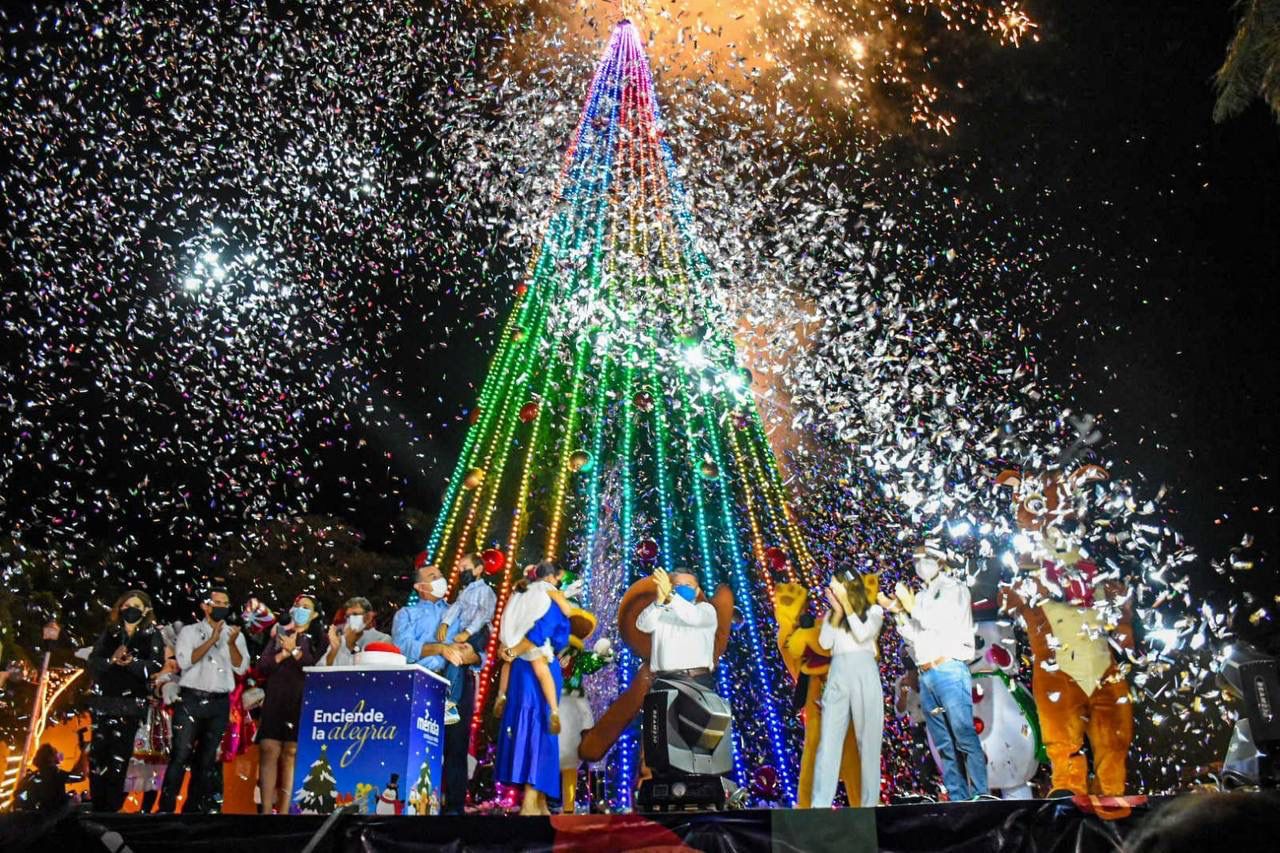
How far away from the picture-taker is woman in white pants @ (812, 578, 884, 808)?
307 inches

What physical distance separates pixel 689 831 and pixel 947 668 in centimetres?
363

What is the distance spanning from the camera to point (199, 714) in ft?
29.1

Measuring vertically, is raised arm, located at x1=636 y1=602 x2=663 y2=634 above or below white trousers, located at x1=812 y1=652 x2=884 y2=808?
above

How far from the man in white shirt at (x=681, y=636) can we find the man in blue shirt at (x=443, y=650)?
1.56m

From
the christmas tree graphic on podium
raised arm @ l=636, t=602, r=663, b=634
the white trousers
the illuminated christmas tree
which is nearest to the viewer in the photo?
the christmas tree graphic on podium

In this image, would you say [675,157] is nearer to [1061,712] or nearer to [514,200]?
[514,200]

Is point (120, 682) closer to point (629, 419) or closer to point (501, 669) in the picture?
point (501, 669)

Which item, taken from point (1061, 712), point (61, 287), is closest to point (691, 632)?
point (1061, 712)

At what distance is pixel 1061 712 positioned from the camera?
26.4 feet

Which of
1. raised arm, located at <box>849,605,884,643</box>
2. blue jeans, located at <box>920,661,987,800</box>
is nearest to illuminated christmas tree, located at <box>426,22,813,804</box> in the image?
raised arm, located at <box>849,605,884,643</box>

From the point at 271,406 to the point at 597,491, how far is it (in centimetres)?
714

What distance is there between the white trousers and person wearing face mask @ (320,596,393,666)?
3.81 m

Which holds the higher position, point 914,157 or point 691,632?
point 914,157

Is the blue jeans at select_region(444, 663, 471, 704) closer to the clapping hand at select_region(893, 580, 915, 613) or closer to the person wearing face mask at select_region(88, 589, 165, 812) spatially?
the person wearing face mask at select_region(88, 589, 165, 812)
